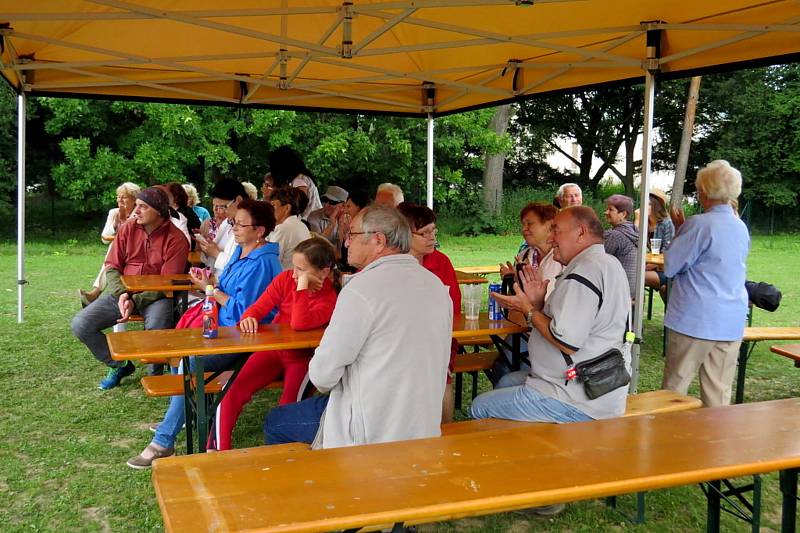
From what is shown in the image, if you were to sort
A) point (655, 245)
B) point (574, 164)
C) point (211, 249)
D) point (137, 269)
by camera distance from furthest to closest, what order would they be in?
1. point (574, 164)
2. point (655, 245)
3. point (211, 249)
4. point (137, 269)

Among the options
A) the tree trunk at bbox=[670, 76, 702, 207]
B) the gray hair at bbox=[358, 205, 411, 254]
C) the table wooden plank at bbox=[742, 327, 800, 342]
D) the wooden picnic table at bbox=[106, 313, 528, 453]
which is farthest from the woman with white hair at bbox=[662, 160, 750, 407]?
the tree trunk at bbox=[670, 76, 702, 207]

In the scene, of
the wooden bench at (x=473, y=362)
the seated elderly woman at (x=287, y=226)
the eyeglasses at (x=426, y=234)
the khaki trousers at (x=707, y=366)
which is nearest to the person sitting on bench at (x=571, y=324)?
the eyeglasses at (x=426, y=234)

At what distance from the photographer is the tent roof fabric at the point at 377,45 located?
13.9 ft

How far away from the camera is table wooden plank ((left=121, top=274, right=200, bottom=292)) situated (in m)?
4.82

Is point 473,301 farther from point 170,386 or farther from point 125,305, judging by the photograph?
point 125,305

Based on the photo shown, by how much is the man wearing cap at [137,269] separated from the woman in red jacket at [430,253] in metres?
1.94

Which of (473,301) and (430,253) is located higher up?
(430,253)

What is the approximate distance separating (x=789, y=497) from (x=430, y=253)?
2.18m

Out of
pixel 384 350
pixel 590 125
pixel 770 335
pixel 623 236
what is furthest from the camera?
pixel 590 125

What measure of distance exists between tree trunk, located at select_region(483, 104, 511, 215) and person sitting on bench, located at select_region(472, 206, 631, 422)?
18269 millimetres

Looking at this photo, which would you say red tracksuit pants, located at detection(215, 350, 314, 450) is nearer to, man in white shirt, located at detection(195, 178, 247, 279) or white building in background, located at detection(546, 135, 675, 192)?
man in white shirt, located at detection(195, 178, 247, 279)

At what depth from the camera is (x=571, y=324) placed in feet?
9.57

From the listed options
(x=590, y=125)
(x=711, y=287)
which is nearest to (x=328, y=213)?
(x=711, y=287)

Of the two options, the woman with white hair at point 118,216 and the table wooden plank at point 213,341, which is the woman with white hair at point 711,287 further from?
the woman with white hair at point 118,216
